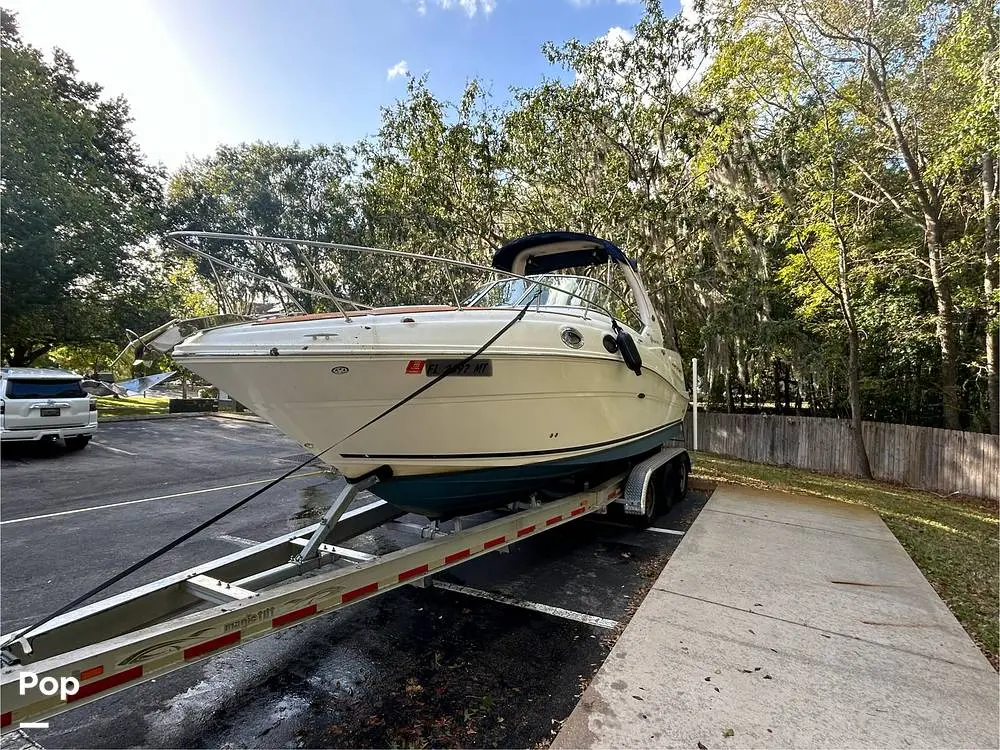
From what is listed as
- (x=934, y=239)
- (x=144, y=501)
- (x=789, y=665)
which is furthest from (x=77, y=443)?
(x=934, y=239)

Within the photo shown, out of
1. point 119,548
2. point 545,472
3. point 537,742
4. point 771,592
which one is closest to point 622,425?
point 545,472

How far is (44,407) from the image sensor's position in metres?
9.05

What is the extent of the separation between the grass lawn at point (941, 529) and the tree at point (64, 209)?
1699 centimetres

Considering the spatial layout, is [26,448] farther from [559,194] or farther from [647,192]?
[647,192]

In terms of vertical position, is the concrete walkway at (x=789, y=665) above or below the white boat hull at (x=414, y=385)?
below

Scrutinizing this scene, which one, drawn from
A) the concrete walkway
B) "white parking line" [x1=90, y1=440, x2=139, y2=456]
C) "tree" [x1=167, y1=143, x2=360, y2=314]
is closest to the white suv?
"white parking line" [x1=90, y1=440, x2=139, y2=456]

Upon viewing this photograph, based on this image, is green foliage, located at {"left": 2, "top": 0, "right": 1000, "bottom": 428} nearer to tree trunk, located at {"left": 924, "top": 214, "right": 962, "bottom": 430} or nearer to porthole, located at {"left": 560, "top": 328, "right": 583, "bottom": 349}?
tree trunk, located at {"left": 924, "top": 214, "right": 962, "bottom": 430}

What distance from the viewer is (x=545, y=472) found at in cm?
397

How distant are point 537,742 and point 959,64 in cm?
1025

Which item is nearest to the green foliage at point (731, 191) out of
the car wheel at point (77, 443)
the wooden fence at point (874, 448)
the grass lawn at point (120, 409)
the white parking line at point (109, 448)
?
the wooden fence at point (874, 448)

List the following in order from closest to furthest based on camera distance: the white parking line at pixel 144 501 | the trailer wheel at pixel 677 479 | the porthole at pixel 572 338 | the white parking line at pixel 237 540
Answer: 1. the porthole at pixel 572 338
2. the white parking line at pixel 237 540
3. the white parking line at pixel 144 501
4. the trailer wheel at pixel 677 479

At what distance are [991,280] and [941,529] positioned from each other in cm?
577

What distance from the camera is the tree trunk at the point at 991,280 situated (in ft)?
28.0

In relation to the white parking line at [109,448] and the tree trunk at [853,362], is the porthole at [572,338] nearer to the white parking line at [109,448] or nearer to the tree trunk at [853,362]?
the tree trunk at [853,362]
